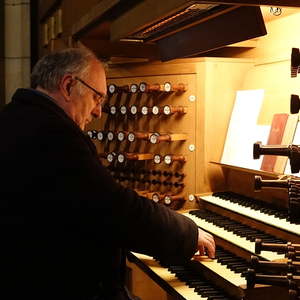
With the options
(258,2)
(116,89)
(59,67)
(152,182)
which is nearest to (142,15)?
(258,2)

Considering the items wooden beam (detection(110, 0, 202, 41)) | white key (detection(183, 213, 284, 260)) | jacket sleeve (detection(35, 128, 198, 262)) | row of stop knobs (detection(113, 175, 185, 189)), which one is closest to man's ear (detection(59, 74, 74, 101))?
jacket sleeve (detection(35, 128, 198, 262))

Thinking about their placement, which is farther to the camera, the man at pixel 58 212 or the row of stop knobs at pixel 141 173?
the row of stop knobs at pixel 141 173

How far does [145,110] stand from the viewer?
3.50 metres

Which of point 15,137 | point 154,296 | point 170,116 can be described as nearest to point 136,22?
point 170,116

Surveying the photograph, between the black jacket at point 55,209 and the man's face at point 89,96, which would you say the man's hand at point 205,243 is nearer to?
the black jacket at point 55,209

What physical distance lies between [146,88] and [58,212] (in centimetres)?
186

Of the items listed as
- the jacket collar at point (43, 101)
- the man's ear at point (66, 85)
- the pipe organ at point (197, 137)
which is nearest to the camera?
the jacket collar at point (43, 101)

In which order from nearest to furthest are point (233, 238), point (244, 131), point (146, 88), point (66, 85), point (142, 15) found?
point (66, 85) → point (233, 238) → point (142, 15) → point (244, 131) → point (146, 88)

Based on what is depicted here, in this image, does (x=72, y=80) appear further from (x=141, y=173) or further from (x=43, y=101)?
(x=141, y=173)

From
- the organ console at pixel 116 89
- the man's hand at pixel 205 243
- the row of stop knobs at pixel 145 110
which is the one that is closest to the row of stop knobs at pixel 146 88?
the organ console at pixel 116 89

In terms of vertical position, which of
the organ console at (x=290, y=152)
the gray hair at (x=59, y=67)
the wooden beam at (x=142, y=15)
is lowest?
the organ console at (x=290, y=152)

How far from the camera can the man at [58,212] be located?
1712 mm

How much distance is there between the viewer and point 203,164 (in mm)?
3244

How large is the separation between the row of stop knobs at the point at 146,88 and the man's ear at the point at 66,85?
1438 mm
